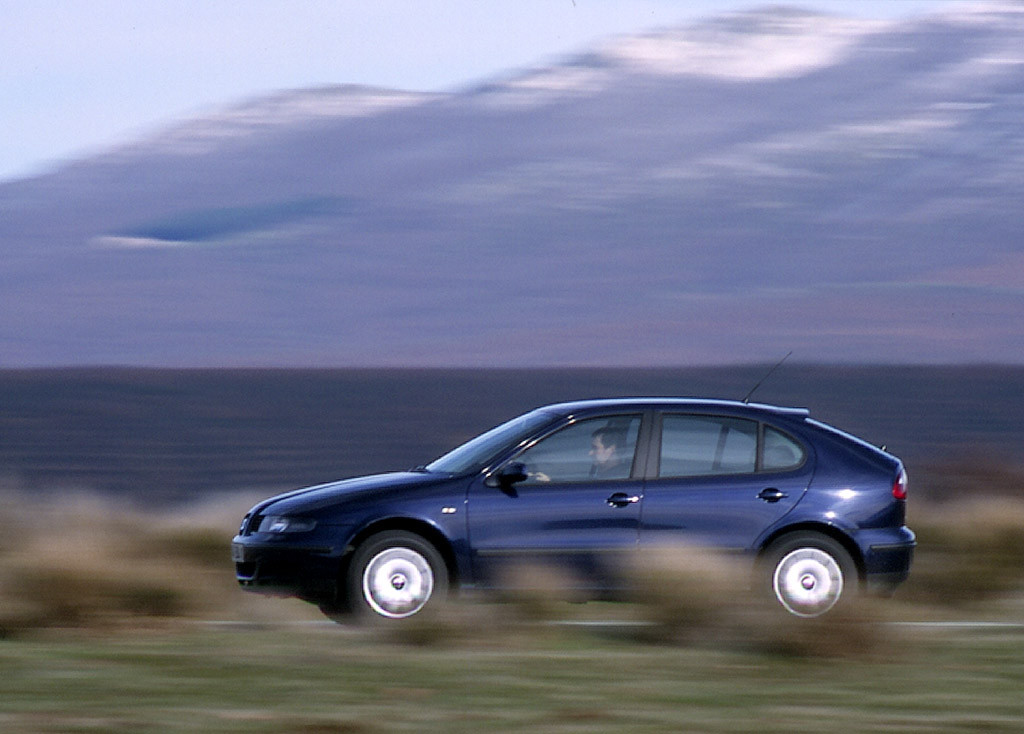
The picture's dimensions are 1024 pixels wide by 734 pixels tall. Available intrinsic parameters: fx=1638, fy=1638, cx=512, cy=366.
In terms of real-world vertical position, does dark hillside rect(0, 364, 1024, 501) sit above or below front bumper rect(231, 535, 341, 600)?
above

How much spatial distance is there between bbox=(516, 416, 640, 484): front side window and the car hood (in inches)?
22.2

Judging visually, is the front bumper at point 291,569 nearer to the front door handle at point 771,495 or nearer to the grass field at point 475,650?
the grass field at point 475,650

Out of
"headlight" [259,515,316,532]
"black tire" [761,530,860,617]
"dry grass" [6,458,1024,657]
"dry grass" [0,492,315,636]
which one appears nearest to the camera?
"dry grass" [6,458,1024,657]

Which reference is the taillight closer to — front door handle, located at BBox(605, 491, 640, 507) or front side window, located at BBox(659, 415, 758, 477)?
front side window, located at BBox(659, 415, 758, 477)

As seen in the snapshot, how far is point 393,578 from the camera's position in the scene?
367 inches

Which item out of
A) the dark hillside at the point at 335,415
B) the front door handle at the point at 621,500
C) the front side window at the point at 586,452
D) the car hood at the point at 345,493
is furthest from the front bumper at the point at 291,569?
the dark hillside at the point at 335,415

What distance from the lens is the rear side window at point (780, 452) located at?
976 centimetres

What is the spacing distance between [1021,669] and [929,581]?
9.75 ft

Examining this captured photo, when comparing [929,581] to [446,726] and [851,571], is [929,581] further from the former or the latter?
[446,726]

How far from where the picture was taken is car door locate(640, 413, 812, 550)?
948 centimetres

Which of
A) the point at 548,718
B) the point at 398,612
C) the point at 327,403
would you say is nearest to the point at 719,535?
the point at 398,612

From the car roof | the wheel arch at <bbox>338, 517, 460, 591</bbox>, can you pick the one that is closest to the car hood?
the wheel arch at <bbox>338, 517, 460, 591</bbox>

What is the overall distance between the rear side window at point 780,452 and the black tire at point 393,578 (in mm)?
2057

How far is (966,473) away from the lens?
23828 millimetres
